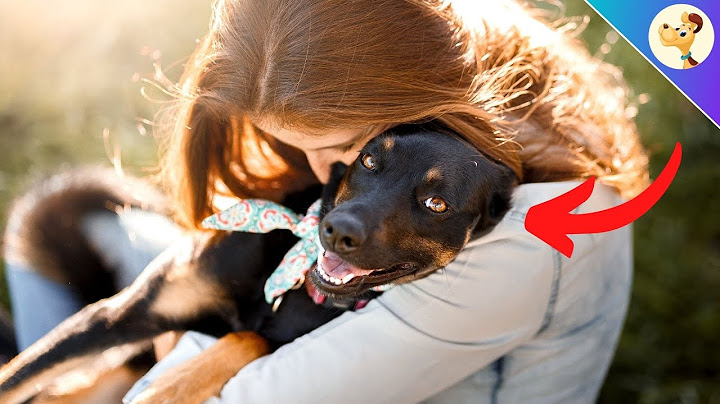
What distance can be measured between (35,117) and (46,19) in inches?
28.3

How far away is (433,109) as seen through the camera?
2.05 metres

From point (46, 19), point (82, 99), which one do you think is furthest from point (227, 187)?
point (46, 19)

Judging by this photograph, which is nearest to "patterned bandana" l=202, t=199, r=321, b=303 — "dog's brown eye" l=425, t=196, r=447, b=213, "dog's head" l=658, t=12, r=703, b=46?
"dog's brown eye" l=425, t=196, r=447, b=213

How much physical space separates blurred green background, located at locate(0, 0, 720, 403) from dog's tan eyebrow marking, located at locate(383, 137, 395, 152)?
1.45 metres

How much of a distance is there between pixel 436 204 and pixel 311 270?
40 cm

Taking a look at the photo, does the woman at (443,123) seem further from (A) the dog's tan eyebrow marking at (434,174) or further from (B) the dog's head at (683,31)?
(B) the dog's head at (683,31)

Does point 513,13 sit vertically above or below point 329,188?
above

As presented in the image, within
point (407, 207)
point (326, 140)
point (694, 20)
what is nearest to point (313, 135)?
point (326, 140)

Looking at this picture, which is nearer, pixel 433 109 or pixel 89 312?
pixel 433 109

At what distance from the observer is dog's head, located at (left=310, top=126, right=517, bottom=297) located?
6.63 ft

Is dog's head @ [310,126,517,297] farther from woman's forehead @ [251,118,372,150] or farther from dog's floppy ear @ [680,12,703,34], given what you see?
dog's floppy ear @ [680,12,703,34]

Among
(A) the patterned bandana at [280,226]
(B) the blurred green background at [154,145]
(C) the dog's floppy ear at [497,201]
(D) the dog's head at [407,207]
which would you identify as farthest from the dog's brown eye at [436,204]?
(B) the blurred green background at [154,145]

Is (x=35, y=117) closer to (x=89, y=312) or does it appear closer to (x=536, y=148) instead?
(x=89, y=312)

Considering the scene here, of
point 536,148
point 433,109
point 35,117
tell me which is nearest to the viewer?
point 433,109
